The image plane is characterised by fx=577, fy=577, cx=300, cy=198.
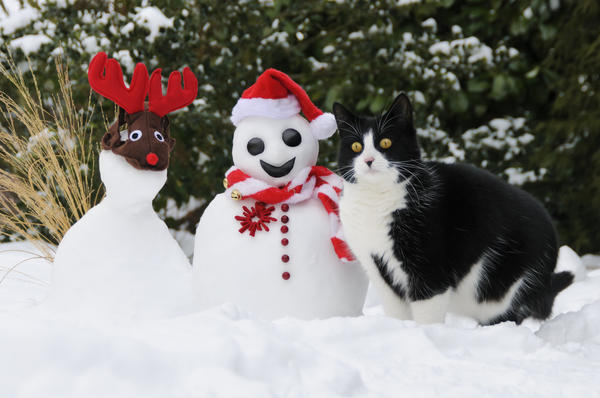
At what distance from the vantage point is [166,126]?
6.59ft

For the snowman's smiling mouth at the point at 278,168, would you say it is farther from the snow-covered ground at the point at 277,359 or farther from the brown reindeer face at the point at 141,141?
the snow-covered ground at the point at 277,359

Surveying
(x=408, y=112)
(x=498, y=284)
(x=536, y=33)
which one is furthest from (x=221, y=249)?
(x=536, y=33)

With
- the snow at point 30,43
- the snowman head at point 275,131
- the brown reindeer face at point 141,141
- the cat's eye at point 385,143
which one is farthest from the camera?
the snow at point 30,43

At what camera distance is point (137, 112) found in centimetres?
196

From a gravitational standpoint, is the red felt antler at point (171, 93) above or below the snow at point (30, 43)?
above

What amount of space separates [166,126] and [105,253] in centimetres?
48

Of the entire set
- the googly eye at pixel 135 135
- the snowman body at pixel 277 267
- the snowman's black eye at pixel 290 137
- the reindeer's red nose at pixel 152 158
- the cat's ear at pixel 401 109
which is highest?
the cat's ear at pixel 401 109

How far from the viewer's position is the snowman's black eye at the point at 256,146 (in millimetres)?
1977

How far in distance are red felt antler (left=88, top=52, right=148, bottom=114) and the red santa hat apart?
34 centimetres

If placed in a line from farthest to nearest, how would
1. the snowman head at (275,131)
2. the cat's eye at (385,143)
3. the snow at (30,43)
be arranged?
the snow at (30,43) → the snowman head at (275,131) → the cat's eye at (385,143)

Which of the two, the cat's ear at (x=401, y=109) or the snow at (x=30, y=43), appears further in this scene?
the snow at (x=30, y=43)

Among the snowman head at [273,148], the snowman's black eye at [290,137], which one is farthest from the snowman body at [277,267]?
the snowman's black eye at [290,137]

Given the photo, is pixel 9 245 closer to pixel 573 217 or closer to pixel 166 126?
pixel 166 126

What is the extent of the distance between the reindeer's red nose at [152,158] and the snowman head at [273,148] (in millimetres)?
293
